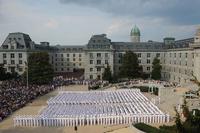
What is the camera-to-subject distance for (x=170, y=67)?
8681 cm

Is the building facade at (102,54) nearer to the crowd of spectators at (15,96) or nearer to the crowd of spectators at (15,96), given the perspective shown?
the crowd of spectators at (15,96)

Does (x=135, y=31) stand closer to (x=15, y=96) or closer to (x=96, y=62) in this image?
(x=96, y=62)

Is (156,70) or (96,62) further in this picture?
(96,62)

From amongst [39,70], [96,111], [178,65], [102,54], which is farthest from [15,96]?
[178,65]

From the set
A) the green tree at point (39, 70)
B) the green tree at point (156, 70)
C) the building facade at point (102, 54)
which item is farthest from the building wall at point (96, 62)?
the green tree at point (39, 70)

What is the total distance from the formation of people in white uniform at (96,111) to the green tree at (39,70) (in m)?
16.0

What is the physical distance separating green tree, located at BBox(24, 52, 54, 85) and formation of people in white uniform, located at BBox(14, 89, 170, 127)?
1596 cm

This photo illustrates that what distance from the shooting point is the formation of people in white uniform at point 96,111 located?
37812 mm

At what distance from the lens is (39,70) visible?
7300 centimetres

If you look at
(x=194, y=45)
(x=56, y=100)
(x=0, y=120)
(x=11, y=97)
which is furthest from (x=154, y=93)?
(x=0, y=120)

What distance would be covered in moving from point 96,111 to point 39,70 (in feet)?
114

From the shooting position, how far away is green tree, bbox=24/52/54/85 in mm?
71438

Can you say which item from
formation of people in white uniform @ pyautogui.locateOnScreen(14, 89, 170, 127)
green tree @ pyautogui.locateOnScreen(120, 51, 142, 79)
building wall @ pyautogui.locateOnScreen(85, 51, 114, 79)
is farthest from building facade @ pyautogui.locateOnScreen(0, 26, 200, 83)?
formation of people in white uniform @ pyautogui.locateOnScreen(14, 89, 170, 127)

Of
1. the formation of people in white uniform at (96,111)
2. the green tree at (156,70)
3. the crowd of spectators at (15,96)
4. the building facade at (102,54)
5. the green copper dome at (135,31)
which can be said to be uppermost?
the green copper dome at (135,31)
